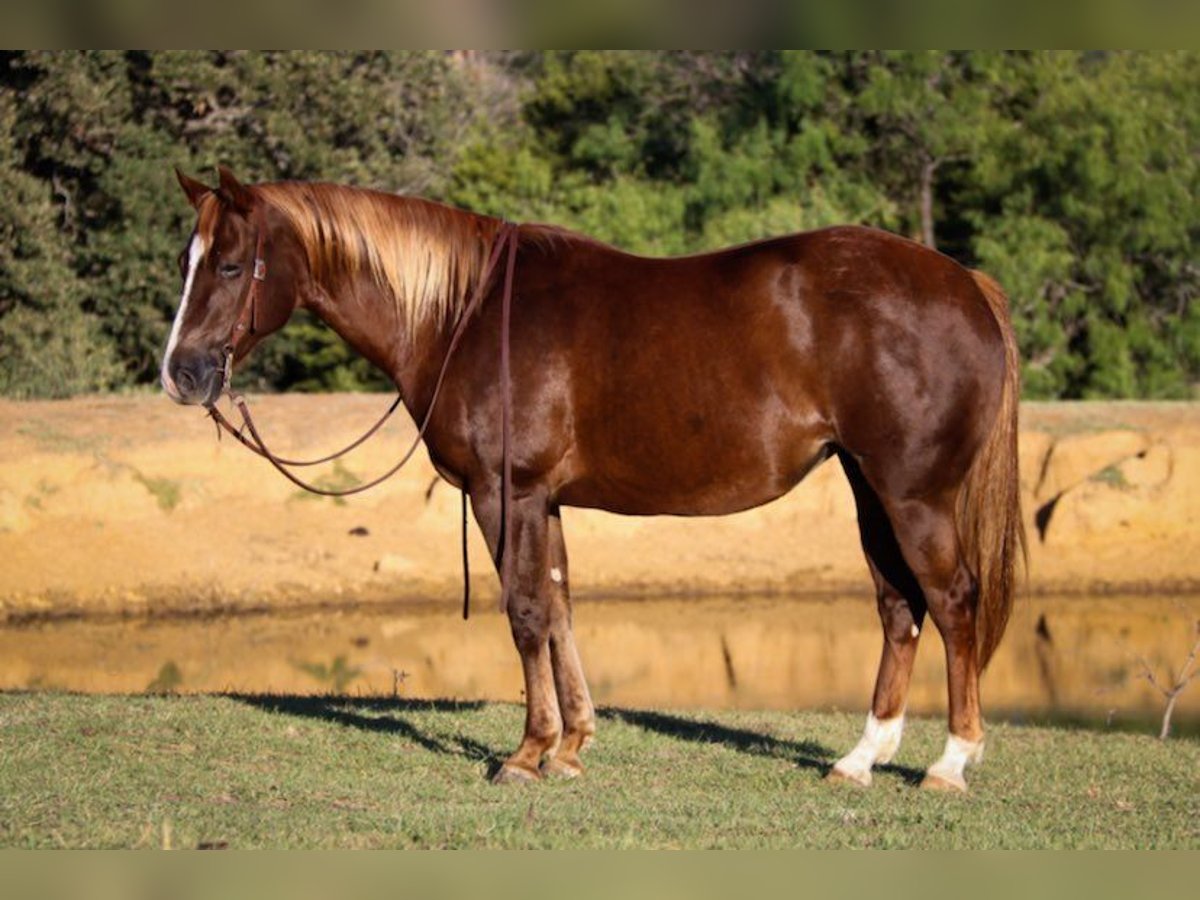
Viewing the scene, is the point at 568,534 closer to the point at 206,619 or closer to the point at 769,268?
the point at 206,619

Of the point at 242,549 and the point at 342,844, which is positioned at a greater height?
the point at 342,844

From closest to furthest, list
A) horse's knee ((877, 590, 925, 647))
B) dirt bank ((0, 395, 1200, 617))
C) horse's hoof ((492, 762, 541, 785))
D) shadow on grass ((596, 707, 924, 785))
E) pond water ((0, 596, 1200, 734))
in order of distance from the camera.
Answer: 1. horse's hoof ((492, 762, 541, 785))
2. horse's knee ((877, 590, 925, 647))
3. shadow on grass ((596, 707, 924, 785))
4. pond water ((0, 596, 1200, 734))
5. dirt bank ((0, 395, 1200, 617))

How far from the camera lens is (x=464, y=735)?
29.4 ft

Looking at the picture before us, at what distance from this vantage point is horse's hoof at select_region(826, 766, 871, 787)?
7795 millimetres

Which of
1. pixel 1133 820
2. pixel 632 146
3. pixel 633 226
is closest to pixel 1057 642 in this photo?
pixel 1133 820

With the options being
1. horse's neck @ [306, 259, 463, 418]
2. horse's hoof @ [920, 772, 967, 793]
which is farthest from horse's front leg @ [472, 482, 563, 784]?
horse's hoof @ [920, 772, 967, 793]

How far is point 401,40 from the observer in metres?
5.99

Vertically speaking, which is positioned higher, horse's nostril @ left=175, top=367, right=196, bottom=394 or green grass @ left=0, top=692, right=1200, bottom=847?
horse's nostril @ left=175, top=367, right=196, bottom=394

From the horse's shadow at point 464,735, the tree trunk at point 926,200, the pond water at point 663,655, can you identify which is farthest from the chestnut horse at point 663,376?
the tree trunk at point 926,200

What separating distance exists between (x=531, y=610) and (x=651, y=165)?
→ 23.2 m

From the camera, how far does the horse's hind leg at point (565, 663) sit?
26.5 ft

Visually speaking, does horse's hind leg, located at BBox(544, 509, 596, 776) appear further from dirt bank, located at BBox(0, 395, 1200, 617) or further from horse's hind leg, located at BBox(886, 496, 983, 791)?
dirt bank, located at BBox(0, 395, 1200, 617)

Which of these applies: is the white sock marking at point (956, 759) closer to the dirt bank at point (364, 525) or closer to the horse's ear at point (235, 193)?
the horse's ear at point (235, 193)

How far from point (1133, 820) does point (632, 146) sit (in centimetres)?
2353
